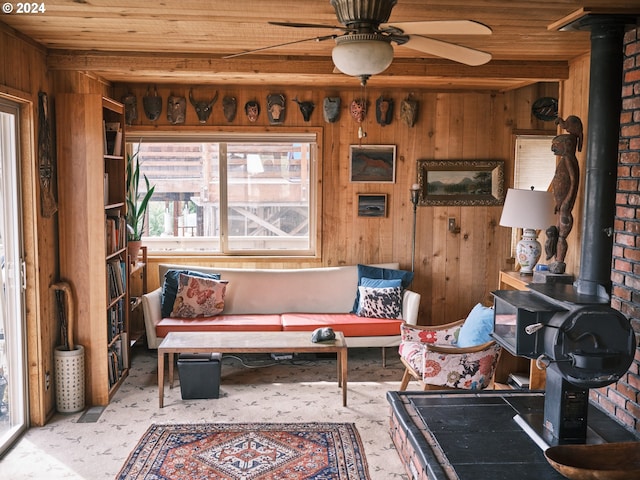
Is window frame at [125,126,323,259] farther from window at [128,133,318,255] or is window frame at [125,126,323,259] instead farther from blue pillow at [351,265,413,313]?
blue pillow at [351,265,413,313]

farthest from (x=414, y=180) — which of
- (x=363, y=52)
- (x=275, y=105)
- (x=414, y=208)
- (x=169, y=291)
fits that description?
(x=363, y=52)

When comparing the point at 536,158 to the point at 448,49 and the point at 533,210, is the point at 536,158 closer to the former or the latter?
the point at 533,210

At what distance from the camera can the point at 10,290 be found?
4043 millimetres

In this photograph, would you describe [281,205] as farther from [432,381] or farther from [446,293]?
[432,381]

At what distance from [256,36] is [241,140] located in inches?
94.4

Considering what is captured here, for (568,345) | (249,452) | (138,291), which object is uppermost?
(568,345)

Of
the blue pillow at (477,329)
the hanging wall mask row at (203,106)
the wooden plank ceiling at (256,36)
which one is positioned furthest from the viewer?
the hanging wall mask row at (203,106)

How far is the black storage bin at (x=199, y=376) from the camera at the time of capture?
16.1ft

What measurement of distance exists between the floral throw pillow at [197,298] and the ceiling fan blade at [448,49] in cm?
357

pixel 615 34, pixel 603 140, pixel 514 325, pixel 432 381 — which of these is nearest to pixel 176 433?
pixel 432 381

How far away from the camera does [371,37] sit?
243 cm

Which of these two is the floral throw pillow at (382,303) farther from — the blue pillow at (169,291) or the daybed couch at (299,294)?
the blue pillow at (169,291)

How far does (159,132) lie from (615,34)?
4.19 metres

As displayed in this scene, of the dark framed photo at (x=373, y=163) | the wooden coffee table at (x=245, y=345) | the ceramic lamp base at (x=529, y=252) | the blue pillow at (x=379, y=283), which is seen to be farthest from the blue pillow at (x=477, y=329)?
the dark framed photo at (x=373, y=163)
